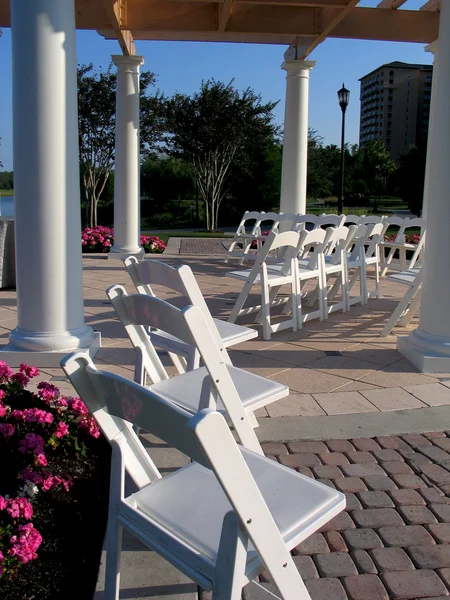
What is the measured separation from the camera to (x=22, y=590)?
73.5 inches

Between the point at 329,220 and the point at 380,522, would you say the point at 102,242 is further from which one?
the point at 380,522

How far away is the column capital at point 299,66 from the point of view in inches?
377

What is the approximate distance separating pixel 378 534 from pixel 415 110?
106308 millimetres

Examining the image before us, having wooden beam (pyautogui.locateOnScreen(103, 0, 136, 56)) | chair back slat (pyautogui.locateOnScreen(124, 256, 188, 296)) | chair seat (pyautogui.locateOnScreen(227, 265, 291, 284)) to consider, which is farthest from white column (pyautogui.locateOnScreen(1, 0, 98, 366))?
wooden beam (pyautogui.locateOnScreen(103, 0, 136, 56))

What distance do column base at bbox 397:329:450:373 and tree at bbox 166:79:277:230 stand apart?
17221mm

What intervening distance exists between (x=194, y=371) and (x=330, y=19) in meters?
6.93

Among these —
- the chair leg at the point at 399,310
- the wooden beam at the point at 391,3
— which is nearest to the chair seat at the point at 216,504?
the chair leg at the point at 399,310

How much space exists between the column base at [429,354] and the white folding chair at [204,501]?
2693 mm

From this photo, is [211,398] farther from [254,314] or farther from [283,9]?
[283,9]

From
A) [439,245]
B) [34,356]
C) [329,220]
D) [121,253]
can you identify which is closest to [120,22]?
[121,253]

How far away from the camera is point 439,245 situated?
4.26m

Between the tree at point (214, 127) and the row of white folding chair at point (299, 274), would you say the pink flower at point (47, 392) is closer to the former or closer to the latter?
the row of white folding chair at point (299, 274)

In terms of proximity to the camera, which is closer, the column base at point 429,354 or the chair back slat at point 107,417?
the chair back slat at point 107,417

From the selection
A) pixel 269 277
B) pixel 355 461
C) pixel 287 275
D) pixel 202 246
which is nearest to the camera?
pixel 355 461
